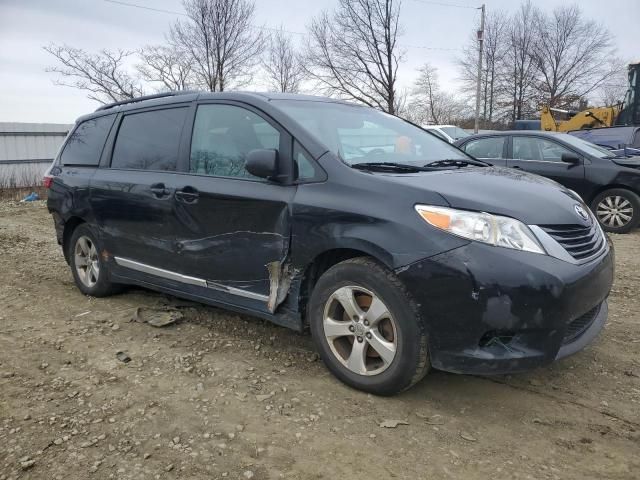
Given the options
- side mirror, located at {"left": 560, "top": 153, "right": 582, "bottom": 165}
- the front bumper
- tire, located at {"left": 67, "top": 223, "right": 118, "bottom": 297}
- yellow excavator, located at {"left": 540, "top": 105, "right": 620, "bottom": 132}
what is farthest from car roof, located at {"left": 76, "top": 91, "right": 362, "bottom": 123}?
yellow excavator, located at {"left": 540, "top": 105, "right": 620, "bottom": 132}

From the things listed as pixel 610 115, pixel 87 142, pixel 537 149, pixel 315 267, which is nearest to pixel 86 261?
pixel 87 142

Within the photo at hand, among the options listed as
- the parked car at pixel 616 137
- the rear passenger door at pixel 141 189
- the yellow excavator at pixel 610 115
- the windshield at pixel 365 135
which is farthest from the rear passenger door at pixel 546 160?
the yellow excavator at pixel 610 115

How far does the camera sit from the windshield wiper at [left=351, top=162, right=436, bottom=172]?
3.10 metres

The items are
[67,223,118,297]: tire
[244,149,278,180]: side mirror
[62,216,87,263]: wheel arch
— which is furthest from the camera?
[62,216,87,263]: wheel arch

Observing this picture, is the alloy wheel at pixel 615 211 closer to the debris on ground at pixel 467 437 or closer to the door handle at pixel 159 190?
the debris on ground at pixel 467 437

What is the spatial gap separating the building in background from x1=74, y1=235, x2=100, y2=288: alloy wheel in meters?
11.8

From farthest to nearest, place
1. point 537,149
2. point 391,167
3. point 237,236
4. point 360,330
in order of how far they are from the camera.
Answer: point 537,149
point 237,236
point 391,167
point 360,330

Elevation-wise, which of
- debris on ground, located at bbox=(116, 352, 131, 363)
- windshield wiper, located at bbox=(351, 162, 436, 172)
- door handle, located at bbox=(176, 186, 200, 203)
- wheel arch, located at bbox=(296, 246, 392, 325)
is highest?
windshield wiper, located at bbox=(351, 162, 436, 172)

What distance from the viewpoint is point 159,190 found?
3852 millimetres

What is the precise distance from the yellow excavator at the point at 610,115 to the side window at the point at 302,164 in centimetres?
1517

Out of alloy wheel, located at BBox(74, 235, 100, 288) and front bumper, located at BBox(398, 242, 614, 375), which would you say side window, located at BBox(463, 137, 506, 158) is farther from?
front bumper, located at BBox(398, 242, 614, 375)

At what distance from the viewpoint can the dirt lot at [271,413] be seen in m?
2.33

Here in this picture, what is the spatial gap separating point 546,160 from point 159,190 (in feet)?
21.4

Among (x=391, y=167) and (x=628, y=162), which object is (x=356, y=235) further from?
(x=628, y=162)
